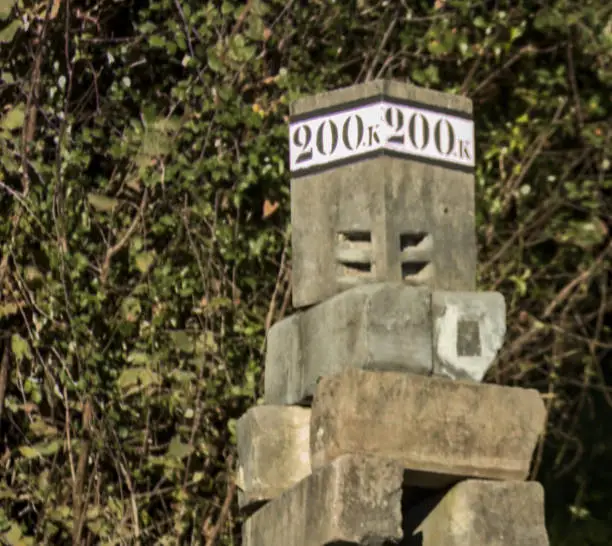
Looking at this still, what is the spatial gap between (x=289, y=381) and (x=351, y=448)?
447 millimetres

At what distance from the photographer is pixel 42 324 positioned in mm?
5855

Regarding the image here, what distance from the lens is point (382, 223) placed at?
366 centimetres

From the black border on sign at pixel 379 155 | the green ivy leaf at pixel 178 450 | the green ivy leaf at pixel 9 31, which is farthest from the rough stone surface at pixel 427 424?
the green ivy leaf at pixel 9 31

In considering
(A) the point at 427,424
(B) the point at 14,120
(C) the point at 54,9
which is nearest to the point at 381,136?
(A) the point at 427,424

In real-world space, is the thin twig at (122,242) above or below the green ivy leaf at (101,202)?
below

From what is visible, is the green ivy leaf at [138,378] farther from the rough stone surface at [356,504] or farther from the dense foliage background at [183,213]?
the rough stone surface at [356,504]

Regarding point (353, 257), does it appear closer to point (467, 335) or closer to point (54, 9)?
point (467, 335)

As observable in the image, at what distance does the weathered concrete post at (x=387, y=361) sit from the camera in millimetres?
3500

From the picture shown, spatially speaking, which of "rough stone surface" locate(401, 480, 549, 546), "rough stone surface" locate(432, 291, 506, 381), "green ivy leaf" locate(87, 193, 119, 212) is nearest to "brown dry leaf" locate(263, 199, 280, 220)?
"green ivy leaf" locate(87, 193, 119, 212)

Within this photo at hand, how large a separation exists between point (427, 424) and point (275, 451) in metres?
0.48

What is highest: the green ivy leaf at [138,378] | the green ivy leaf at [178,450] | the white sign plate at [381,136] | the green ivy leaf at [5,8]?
the green ivy leaf at [5,8]

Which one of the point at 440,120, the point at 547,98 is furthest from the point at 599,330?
the point at 440,120

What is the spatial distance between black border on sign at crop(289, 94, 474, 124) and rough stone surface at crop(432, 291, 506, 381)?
0.45 metres

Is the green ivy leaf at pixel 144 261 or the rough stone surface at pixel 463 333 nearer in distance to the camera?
the rough stone surface at pixel 463 333
